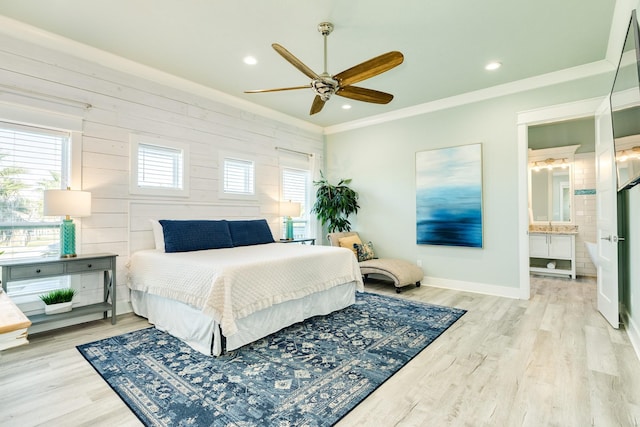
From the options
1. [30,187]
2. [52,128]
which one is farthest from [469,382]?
[52,128]

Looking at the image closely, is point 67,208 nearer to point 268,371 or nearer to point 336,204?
point 268,371

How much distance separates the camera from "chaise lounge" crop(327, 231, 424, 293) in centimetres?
441

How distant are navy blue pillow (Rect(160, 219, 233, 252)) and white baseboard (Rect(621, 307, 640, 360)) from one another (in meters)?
3.96

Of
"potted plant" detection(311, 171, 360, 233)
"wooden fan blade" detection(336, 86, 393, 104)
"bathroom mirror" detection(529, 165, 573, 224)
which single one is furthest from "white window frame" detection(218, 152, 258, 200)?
"bathroom mirror" detection(529, 165, 573, 224)

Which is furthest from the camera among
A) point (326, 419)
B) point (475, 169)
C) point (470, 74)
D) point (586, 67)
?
point (475, 169)

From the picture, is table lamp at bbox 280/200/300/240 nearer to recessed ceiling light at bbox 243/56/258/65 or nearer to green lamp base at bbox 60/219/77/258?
recessed ceiling light at bbox 243/56/258/65

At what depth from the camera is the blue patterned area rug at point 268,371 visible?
5.89 feet

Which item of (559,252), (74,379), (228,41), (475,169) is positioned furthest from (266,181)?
(559,252)

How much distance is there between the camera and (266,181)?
5.14 m

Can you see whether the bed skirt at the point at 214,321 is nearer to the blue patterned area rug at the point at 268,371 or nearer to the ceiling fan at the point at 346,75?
the blue patterned area rug at the point at 268,371

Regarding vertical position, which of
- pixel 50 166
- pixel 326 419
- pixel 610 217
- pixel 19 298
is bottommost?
pixel 326 419

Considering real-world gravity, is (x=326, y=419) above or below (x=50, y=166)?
below

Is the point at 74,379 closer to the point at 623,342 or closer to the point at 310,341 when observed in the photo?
the point at 310,341

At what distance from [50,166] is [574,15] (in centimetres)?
502
